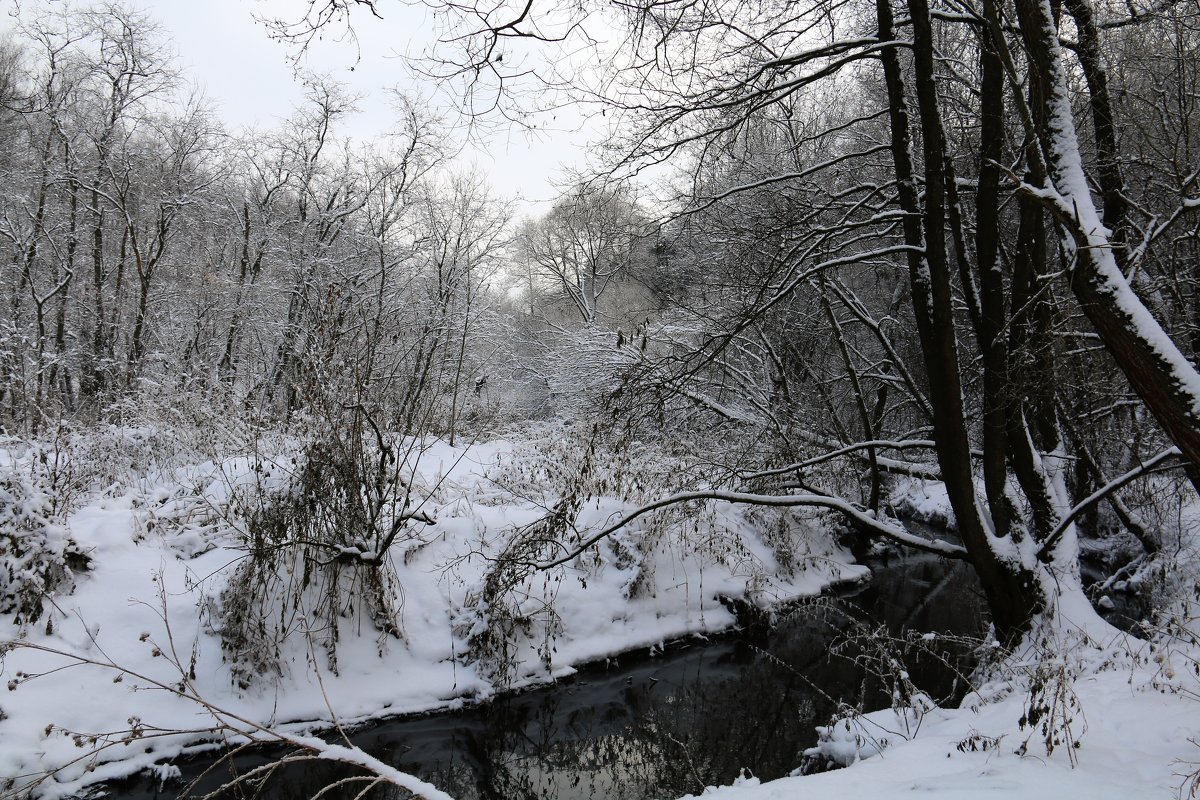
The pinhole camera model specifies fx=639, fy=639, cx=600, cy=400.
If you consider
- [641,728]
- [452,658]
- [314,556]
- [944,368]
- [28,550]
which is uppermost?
[944,368]

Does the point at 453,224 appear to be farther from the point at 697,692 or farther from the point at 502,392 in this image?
the point at 697,692

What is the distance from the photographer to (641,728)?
247 inches

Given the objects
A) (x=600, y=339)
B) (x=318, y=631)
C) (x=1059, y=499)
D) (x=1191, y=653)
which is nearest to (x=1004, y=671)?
(x=1191, y=653)

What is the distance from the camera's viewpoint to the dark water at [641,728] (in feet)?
17.5

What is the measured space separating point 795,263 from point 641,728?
4.74 m

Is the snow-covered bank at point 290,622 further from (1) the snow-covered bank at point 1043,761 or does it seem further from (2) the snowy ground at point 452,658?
(1) the snow-covered bank at point 1043,761

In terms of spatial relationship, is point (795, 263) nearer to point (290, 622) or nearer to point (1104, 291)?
point (1104, 291)

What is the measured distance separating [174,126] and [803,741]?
19.9 metres

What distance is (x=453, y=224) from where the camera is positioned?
2033cm

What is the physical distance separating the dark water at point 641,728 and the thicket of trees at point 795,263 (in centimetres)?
199

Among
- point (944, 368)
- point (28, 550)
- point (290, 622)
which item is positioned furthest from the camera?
point (290, 622)

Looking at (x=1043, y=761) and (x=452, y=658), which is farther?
(x=452, y=658)

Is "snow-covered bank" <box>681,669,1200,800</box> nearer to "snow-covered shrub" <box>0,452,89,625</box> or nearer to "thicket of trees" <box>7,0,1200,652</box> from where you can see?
"thicket of trees" <box>7,0,1200,652</box>

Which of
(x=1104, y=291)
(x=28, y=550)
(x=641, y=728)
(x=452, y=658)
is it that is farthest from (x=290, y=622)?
(x=1104, y=291)
